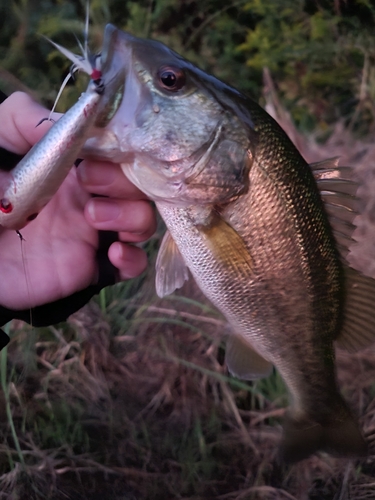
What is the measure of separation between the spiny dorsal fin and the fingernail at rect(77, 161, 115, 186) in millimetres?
515

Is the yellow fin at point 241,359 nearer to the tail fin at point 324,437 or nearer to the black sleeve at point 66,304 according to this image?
the tail fin at point 324,437

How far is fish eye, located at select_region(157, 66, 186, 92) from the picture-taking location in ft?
2.97

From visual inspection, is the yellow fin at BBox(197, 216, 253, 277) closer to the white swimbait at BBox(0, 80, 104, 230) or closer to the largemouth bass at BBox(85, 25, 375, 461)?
the largemouth bass at BBox(85, 25, 375, 461)

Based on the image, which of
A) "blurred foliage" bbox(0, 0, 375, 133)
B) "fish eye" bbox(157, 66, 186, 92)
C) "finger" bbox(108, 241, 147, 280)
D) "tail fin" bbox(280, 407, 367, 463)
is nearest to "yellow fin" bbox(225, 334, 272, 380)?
"tail fin" bbox(280, 407, 367, 463)

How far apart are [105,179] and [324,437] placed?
104cm

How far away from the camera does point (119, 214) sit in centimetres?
110

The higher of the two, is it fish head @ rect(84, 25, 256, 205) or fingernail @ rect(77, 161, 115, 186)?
fish head @ rect(84, 25, 256, 205)

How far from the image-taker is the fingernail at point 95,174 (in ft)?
3.22

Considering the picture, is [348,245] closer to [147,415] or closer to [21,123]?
[21,123]

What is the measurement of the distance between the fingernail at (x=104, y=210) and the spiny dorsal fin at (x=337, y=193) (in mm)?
514

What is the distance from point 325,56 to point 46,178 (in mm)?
2630

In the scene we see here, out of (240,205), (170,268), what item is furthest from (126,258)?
(240,205)

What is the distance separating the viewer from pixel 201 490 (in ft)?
5.82

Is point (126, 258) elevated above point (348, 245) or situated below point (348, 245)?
below
